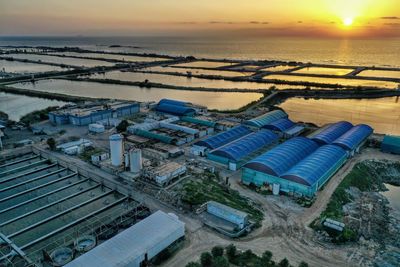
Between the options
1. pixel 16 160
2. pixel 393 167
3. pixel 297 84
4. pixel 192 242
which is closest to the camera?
pixel 192 242

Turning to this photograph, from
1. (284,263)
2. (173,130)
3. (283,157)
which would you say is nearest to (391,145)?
(283,157)

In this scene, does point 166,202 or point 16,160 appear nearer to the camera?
point 166,202

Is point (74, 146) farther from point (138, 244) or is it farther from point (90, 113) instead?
point (138, 244)

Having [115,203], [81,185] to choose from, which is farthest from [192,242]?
[81,185]

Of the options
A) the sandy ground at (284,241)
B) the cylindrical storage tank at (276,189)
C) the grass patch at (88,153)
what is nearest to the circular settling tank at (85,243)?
the sandy ground at (284,241)

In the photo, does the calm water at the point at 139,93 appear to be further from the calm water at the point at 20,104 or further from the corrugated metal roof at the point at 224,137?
the corrugated metal roof at the point at 224,137

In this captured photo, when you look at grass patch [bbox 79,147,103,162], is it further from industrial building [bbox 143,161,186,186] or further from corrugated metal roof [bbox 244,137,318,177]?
corrugated metal roof [bbox 244,137,318,177]

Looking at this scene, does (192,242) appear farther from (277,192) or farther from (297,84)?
(297,84)

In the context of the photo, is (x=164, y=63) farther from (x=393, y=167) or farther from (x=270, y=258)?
(x=270, y=258)

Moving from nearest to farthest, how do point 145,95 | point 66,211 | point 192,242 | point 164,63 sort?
1. point 192,242
2. point 66,211
3. point 145,95
4. point 164,63

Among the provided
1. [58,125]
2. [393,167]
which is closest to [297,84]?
[393,167]
